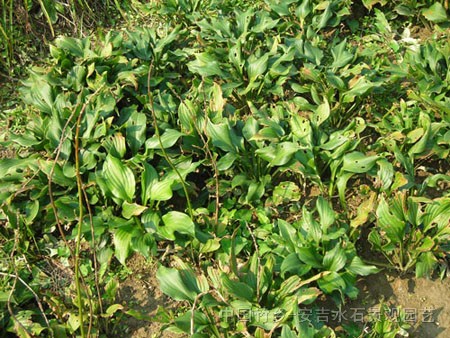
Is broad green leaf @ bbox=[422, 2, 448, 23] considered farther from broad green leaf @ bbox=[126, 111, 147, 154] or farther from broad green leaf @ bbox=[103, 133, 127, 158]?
broad green leaf @ bbox=[103, 133, 127, 158]

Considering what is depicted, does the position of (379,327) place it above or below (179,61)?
below

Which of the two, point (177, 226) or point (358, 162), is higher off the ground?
point (177, 226)

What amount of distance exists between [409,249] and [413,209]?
0.76 feet

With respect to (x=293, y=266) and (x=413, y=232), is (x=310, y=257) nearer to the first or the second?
(x=293, y=266)

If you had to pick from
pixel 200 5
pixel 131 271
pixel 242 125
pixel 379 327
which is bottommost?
pixel 379 327

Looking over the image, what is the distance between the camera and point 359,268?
284 centimetres

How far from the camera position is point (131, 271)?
3.23 metres

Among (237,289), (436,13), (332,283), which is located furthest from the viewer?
(436,13)

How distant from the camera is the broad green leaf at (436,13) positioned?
449cm

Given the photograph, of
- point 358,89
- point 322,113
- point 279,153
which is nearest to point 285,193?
point 279,153

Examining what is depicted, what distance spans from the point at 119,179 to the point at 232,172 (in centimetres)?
A: 77

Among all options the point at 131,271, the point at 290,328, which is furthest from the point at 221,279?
the point at 131,271

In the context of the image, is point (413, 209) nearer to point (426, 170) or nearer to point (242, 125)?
point (426, 170)

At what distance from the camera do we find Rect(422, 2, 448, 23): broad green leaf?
14.7 ft
